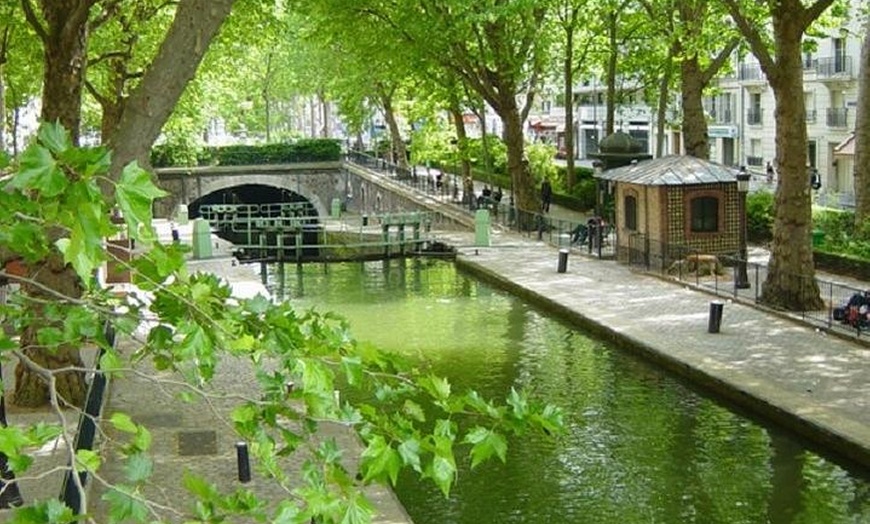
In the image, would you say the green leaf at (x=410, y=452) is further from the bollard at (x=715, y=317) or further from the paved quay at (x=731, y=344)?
the bollard at (x=715, y=317)

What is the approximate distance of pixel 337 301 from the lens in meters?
33.3

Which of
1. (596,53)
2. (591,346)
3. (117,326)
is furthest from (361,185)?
(117,326)

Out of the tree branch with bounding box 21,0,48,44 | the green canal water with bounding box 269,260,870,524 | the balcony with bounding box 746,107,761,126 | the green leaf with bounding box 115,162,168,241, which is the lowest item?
the green canal water with bounding box 269,260,870,524

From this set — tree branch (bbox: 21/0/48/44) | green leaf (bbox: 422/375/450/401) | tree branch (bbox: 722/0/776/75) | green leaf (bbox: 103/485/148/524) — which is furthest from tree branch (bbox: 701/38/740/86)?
green leaf (bbox: 103/485/148/524)

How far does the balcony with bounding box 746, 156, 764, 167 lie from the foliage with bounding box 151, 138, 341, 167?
2181cm

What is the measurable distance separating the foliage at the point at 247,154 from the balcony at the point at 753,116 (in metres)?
21.9

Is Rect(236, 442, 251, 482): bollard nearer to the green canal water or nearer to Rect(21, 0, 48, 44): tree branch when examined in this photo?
the green canal water

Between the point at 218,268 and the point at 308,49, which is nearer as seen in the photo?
the point at 218,268

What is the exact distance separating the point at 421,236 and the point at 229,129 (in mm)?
52254

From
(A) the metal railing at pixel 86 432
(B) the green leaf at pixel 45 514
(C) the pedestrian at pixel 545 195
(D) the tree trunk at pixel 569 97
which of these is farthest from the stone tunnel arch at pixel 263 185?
(B) the green leaf at pixel 45 514

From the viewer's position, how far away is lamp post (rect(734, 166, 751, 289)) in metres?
29.3

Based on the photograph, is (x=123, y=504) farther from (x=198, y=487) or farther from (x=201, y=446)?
(x=201, y=446)

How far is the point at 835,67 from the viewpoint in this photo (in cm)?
5819

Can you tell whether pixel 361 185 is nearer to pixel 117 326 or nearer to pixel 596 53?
pixel 596 53
